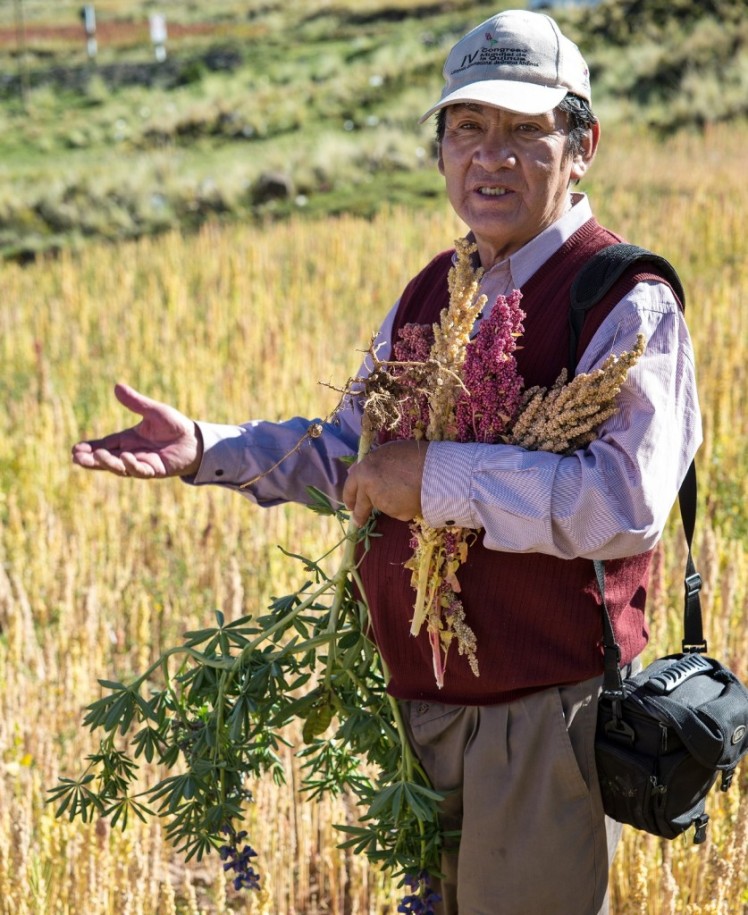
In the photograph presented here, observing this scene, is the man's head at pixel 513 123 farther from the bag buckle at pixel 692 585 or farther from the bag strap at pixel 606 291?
the bag buckle at pixel 692 585

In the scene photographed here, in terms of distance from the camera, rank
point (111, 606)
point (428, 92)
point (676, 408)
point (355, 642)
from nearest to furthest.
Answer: point (676, 408)
point (355, 642)
point (111, 606)
point (428, 92)

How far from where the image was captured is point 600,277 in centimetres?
187

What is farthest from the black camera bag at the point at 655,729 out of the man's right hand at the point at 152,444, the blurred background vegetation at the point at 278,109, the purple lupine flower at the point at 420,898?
the blurred background vegetation at the point at 278,109

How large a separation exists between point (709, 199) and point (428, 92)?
10.8 m

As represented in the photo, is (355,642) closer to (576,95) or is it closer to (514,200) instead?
(514,200)

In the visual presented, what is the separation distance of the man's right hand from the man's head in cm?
72

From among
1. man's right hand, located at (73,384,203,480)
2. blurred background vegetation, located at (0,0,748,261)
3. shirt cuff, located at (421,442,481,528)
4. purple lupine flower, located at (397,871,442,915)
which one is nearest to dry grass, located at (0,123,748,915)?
purple lupine flower, located at (397,871,442,915)

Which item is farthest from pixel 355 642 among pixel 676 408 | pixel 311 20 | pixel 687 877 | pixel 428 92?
pixel 311 20

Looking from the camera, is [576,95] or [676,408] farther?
[576,95]

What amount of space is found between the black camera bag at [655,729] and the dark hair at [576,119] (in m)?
0.26

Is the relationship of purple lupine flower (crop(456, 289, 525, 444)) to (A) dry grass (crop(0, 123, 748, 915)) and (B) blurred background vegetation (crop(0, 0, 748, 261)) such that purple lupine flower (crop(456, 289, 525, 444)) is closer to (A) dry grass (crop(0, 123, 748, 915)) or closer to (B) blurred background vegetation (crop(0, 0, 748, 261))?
(A) dry grass (crop(0, 123, 748, 915))

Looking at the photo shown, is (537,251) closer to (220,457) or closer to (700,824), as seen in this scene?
(220,457)

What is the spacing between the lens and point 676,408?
182 cm

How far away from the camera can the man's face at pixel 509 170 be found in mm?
1991
